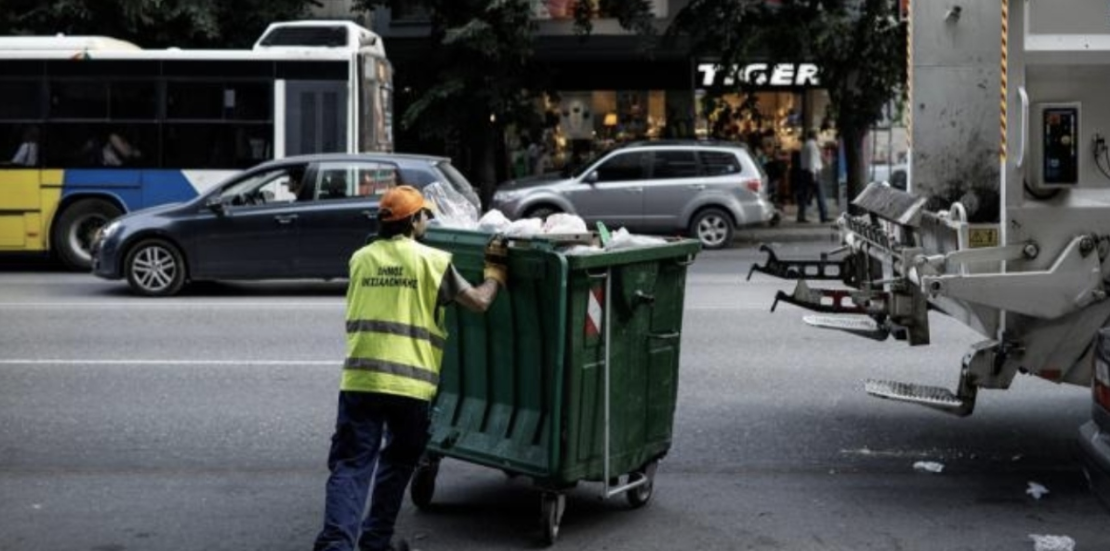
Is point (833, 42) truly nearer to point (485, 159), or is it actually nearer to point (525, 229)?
point (485, 159)

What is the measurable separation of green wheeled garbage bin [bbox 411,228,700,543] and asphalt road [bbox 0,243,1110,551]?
0.36 m

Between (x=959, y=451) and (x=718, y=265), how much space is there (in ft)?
36.9

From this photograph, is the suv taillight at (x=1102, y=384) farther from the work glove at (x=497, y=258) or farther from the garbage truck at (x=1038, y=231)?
the work glove at (x=497, y=258)

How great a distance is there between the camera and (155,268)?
54.3ft

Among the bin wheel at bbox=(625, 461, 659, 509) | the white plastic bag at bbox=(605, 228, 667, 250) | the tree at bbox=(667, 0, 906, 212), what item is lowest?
the bin wheel at bbox=(625, 461, 659, 509)

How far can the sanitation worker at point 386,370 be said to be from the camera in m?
6.38

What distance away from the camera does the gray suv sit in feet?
75.9

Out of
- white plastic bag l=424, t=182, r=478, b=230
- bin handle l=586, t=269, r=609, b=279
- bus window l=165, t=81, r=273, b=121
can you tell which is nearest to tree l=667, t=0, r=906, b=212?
bus window l=165, t=81, r=273, b=121

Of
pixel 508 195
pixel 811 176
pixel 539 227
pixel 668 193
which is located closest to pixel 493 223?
pixel 539 227

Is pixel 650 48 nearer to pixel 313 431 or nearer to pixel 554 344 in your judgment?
pixel 313 431

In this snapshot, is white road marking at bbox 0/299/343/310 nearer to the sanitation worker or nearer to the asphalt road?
the asphalt road

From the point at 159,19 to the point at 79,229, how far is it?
6105mm

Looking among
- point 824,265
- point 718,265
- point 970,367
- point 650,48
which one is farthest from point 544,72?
point 970,367

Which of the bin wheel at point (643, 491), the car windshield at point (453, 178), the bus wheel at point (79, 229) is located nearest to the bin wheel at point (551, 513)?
the bin wheel at point (643, 491)
